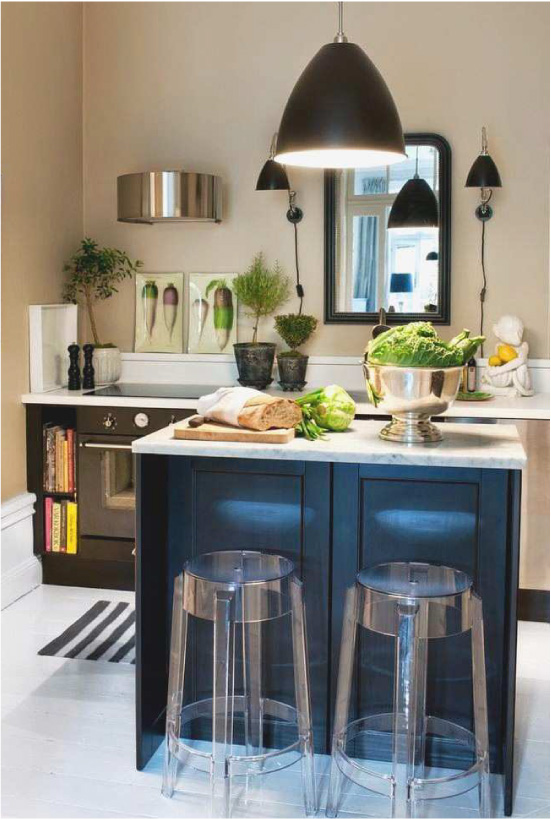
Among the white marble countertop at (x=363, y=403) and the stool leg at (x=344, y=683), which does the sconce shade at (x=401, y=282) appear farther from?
the stool leg at (x=344, y=683)

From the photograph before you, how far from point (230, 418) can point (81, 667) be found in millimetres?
1318

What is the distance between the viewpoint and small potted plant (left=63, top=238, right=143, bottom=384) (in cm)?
457

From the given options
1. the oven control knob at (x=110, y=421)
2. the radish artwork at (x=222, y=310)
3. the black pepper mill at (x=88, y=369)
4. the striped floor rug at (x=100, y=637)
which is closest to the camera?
the striped floor rug at (x=100, y=637)

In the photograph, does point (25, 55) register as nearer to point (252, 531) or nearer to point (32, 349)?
point (32, 349)

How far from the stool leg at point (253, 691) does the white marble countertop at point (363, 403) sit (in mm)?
1380

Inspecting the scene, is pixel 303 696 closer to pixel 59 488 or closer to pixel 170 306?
pixel 59 488

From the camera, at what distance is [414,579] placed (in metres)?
2.52

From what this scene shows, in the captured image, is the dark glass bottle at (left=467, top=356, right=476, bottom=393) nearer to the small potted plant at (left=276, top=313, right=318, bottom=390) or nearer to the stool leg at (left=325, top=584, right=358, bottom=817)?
the small potted plant at (left=276, top=313, right=318, bottom=390)

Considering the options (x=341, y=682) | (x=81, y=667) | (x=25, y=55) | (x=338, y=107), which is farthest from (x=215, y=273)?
(x=341, y=682)

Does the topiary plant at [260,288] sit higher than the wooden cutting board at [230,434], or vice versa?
→ the topiary plant at [260,288]

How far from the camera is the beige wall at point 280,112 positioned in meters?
4.30

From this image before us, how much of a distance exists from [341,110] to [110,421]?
2160 millimetres

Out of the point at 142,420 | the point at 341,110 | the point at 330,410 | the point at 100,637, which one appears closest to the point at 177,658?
the point at 330,410

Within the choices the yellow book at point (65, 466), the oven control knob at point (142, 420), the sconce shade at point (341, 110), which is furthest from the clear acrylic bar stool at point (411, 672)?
the yellow book at point (65, 466)
